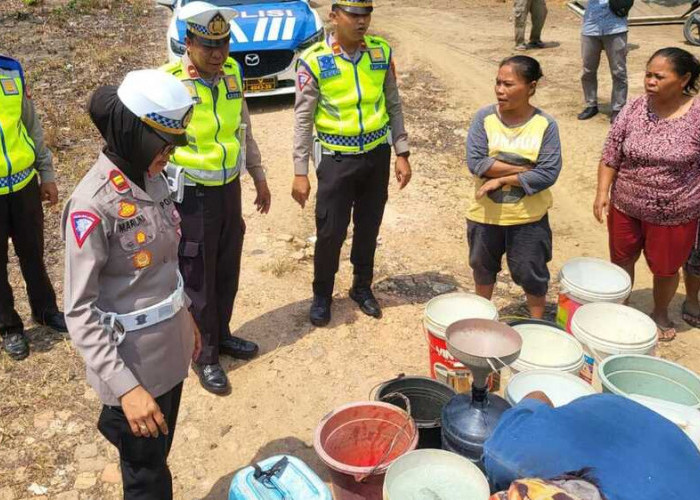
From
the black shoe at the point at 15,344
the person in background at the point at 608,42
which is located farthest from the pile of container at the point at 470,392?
the person in background at the point at 608,42

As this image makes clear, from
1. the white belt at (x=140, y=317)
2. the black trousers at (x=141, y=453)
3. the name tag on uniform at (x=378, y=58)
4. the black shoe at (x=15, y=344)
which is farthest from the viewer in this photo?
the black shoe at (x=15, y=344)

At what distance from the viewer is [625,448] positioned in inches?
60.6

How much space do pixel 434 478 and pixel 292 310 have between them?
2.33 meters

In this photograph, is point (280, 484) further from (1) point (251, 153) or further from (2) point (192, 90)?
(1) point (251, 153)

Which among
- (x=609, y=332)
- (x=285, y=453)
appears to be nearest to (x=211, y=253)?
(x=285, y=453)

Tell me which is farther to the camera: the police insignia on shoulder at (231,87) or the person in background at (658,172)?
the person in background at (658,172)

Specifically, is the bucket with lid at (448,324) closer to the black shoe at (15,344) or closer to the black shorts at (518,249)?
the black shorts at (518,249)

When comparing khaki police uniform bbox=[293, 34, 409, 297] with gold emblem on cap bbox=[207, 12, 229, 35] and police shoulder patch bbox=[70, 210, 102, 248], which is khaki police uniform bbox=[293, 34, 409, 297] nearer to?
gold emblem on cap bbox=[207, 12, 229, 35]

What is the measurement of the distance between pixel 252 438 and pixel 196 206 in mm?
1246

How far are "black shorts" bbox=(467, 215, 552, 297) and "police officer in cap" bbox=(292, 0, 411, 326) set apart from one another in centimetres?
68

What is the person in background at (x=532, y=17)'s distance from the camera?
10992 millimetres

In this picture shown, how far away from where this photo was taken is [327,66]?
3695 mm

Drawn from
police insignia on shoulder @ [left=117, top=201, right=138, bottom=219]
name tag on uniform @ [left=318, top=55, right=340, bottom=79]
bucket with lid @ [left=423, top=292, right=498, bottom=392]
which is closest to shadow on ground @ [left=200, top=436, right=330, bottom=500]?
bucket with lid @ [left=423, top=292, right=498, bottom=392]

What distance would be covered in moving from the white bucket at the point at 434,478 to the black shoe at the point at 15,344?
108 inches
